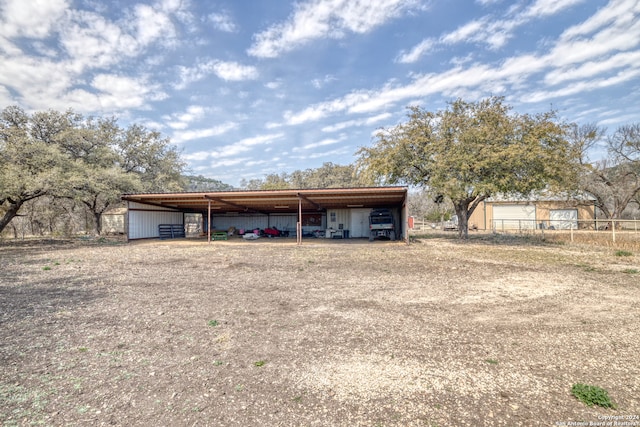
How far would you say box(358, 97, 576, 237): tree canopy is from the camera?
15.7m

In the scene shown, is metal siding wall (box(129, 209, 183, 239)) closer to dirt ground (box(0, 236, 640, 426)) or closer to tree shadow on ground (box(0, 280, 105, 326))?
dirt ground (box(0, 236, 640, 426))

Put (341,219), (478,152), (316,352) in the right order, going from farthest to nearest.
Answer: (341,219), (478,152), (316,352)

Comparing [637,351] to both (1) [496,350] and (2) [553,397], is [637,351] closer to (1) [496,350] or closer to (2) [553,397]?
(1) [496,350]

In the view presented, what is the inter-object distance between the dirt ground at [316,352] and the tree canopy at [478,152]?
9.00 meters

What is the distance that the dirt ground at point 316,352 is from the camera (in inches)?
105

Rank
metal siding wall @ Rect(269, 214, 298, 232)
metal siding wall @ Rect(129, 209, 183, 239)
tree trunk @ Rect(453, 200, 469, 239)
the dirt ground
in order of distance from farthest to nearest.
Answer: metal siding wall @ Rect(269, 214, 298, 232) → metal siding wall @ Rect(129, 209, 183, 239) → tree trunk @ Rect(453, 200, 469, 239) → the dirt ground

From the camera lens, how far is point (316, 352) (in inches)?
151

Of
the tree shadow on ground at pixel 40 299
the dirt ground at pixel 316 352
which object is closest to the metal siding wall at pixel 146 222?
the dirt ground at pixel 316 352

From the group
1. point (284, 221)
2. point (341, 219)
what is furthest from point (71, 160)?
point (341, 219)

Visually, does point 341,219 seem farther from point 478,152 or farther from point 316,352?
point 316,352

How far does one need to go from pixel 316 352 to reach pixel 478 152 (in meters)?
15.9

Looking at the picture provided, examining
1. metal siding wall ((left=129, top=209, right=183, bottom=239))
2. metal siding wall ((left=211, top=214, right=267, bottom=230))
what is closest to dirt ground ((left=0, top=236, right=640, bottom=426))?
metal siding wall ((left=129, top=209, right=183, bottom=239))

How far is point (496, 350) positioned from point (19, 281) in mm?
10872

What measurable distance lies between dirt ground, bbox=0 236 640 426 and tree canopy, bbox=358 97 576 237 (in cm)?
900
